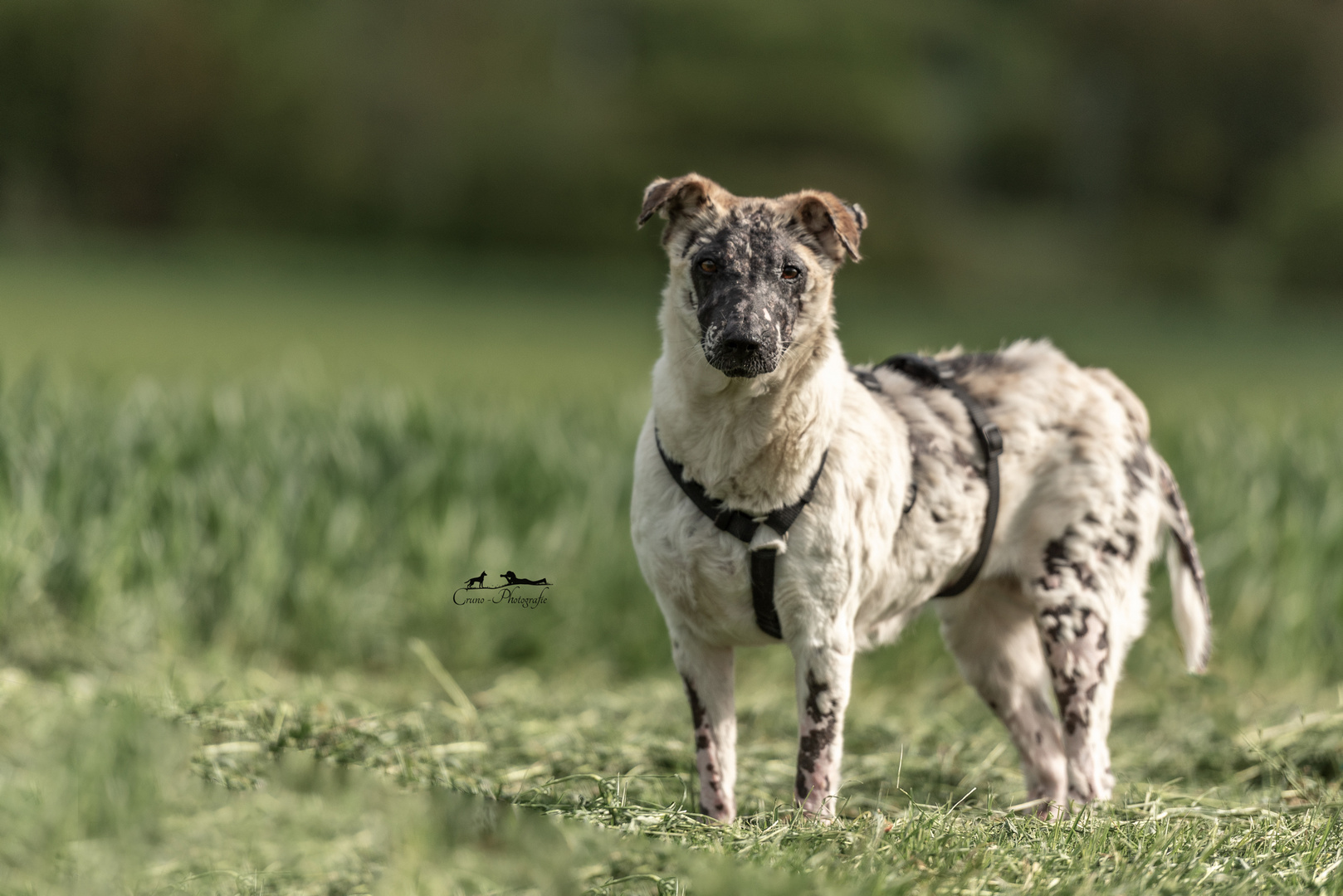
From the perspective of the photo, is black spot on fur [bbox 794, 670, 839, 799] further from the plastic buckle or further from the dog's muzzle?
the plastic buckle

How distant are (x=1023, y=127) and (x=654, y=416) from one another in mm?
36848

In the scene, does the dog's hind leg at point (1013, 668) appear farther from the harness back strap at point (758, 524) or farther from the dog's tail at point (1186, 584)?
the harness back strap at point (758, 524)

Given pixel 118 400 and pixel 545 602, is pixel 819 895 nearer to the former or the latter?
pixel 545 602

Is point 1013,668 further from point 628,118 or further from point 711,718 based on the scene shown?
point 628,118

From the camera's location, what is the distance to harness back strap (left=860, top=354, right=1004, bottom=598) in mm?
4453

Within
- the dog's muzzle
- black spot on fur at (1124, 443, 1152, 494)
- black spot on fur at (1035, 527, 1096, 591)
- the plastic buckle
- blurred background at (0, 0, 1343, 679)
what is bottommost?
Answer: black spot on fur at (1035, 527, 1096, 591)

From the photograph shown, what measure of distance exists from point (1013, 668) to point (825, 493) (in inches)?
64.7

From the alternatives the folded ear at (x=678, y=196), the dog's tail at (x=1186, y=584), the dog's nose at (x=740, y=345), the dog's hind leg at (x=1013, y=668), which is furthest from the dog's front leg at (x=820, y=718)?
the dog's tail at (x=1186, y=584)

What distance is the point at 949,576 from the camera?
4523 millimetres

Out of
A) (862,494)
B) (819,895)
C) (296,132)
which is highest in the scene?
(296,132)

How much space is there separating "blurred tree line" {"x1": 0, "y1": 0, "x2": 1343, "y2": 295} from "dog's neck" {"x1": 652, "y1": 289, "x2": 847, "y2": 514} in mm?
31357

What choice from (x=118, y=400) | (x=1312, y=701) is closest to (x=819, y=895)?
(x=1312, y=701)
